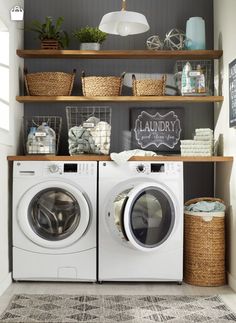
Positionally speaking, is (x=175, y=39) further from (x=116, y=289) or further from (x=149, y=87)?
(x=116, y=289)

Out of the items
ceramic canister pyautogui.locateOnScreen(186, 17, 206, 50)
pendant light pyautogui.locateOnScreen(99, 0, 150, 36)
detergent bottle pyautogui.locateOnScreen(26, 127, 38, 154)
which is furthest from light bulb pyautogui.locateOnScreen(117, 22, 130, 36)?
detergent bottle pyautogui.locateOnScreen(26, 127, 38, 154)

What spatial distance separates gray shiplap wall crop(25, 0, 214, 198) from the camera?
15.7ft

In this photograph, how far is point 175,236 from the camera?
13.3ft

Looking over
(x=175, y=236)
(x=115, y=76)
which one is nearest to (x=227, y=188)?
(x=175, y=236)

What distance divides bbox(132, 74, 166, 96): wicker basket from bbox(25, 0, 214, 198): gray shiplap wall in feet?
1.29

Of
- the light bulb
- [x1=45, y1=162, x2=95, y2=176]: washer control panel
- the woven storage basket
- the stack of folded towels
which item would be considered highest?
the light bulb

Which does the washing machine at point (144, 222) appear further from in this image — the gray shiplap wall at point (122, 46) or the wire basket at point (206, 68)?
the wire basket at point (206, 68)

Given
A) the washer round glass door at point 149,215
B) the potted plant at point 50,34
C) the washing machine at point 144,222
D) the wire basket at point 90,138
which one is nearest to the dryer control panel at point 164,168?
the washing machine at point 144,222

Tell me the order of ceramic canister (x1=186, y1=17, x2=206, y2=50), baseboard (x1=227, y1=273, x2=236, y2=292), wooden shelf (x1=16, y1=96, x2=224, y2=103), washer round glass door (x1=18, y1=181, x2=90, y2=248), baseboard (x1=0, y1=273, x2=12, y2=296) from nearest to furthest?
baseboard (x1=0, y1=273, x2=12, y2=296), baseboard (x1=227, y1=273, x2=236, y2=292), washer round glass door (x1=18, y1=181, x2=90, y2=248), wooden shelf (x1=16, y1=96, x2=224, y2=103), ceramic canister (x1=186, y1=17, x2=206, y2=50)

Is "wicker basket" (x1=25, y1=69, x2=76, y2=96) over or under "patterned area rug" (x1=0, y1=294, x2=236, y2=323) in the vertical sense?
over

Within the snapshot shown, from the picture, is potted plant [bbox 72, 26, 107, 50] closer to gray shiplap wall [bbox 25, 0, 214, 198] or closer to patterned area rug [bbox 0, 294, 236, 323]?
gray shiplap wall [bbox 25, 0, 214, 198]

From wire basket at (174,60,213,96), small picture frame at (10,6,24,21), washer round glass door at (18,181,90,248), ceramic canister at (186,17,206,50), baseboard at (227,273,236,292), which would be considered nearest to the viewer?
baseboard at (227,273,236,292)

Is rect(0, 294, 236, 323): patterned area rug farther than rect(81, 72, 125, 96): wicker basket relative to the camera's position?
No

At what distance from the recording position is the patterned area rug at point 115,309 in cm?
318
